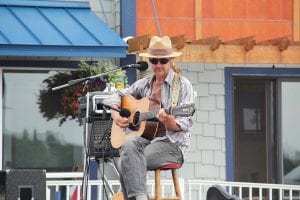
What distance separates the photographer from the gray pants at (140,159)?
228 inches

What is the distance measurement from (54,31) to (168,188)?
214cm

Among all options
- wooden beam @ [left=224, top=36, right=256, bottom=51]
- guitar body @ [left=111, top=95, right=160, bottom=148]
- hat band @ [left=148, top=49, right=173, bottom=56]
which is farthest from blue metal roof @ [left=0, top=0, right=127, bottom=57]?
hat band @ [left=148, top=49, right=173, bottom=56]

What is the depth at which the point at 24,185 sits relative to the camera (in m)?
5.74

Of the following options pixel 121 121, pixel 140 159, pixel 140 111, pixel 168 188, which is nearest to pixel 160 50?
pixel 140 111

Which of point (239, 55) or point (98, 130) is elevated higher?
point (239, 55)

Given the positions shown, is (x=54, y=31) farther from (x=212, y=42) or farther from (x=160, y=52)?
(x=160, y=52)

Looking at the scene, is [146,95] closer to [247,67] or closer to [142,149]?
[142,149]

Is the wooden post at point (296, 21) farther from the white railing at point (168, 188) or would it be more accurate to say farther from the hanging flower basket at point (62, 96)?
the hanging flower basket at point (62, 96)

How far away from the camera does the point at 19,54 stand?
342 inches

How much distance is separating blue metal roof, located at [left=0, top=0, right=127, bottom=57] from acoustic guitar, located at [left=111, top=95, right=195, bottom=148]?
2613mm

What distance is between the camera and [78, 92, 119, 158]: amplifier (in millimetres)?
7035

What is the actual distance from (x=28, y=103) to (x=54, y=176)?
1.18 meters

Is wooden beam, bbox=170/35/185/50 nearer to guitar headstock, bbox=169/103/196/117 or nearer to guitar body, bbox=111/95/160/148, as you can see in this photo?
guitar body, bbox=111/95/160/148

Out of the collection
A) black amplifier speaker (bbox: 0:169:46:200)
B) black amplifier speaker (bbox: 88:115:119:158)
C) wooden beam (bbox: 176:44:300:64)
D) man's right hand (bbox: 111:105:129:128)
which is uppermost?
wooden beam (bbox: 176:44:300:64)
